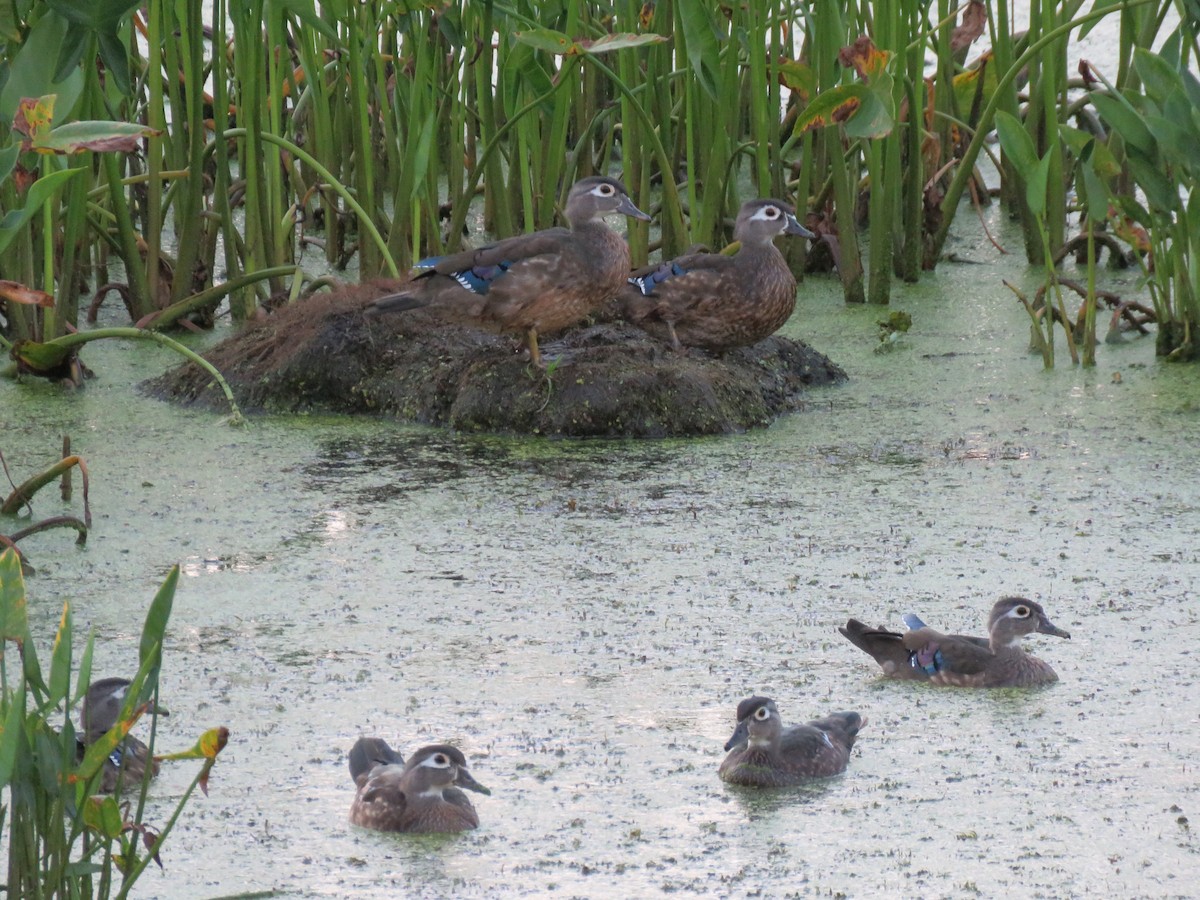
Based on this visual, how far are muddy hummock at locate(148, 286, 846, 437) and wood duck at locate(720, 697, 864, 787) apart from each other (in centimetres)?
223

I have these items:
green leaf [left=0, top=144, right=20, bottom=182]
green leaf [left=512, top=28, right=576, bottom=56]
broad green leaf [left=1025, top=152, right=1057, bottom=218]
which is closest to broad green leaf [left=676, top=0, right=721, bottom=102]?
green leaf [left=512, top=28, right=576, bottom=56]

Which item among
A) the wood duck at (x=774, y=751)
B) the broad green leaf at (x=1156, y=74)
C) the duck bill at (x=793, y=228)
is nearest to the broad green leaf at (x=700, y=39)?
the duck bill at (x=793, y=228)

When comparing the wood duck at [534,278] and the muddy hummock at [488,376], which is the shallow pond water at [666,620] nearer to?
the muddy hummock at [488,376]

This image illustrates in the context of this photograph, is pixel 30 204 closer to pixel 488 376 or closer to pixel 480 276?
pixel 480 276

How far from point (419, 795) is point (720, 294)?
2896mm

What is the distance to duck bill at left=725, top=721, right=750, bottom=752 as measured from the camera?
2.66m

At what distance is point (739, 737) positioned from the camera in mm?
2666

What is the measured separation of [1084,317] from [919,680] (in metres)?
2.90

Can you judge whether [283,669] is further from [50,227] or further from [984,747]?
[50,227]

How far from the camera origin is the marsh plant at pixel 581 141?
5.32 meters

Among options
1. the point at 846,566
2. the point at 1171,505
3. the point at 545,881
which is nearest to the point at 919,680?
the point at 846,566

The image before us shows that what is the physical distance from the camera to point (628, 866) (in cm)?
239

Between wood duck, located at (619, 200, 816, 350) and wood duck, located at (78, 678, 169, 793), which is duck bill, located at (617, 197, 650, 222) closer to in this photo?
wood duck, located at (619, 200, 816, 350)

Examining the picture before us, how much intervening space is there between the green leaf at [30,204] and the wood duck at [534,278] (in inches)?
76.5
